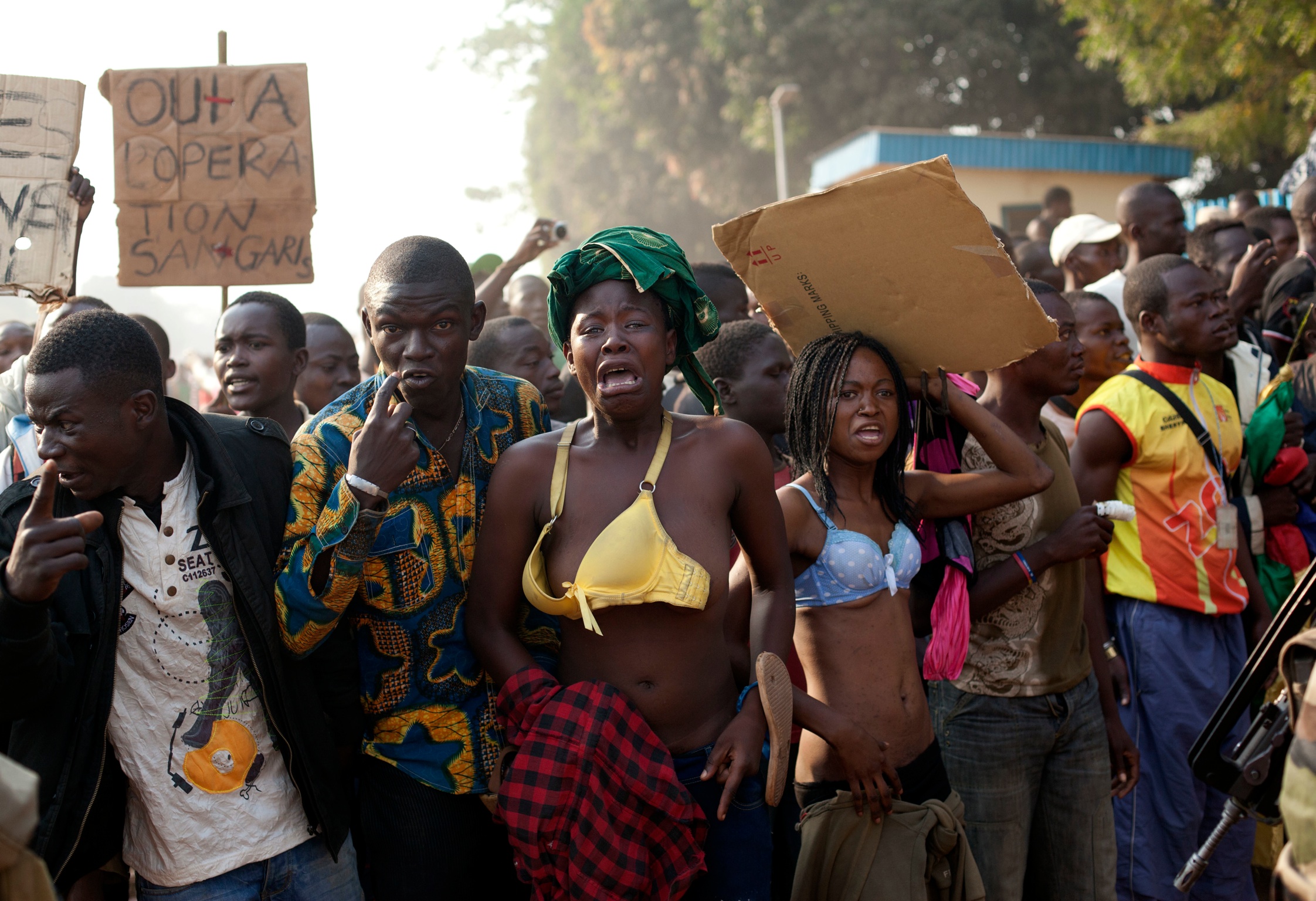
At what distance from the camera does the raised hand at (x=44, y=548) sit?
6.66ft

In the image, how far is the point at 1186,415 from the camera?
4094 mm

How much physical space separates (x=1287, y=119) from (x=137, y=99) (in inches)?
687

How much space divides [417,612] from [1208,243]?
19.5 feet

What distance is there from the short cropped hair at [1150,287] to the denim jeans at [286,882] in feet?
12.0

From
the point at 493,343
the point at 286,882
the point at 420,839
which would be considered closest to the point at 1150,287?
the point at 493,343

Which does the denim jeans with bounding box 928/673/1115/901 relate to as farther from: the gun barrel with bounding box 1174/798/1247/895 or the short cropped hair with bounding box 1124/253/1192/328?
the short cropped hair with bounding box 1124/253/1192/328

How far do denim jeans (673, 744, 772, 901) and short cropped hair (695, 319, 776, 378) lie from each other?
6.31 ft

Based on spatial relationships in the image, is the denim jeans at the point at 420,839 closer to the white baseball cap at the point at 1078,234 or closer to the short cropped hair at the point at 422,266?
the short cropped hair at the point at 422,266

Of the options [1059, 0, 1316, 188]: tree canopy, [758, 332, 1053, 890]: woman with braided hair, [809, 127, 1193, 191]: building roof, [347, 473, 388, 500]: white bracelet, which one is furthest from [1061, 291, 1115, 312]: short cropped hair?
[809, 127, 1193, 191]: building roof

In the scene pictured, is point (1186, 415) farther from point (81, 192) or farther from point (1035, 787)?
point (81, 192)

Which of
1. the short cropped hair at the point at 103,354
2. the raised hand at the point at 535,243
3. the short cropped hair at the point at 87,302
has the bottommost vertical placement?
the short cropped hair at the point at 103,354

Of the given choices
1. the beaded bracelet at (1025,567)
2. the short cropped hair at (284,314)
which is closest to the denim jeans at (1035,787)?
the beaded bracelet at (1025,567)

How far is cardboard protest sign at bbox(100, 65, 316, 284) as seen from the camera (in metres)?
4.40

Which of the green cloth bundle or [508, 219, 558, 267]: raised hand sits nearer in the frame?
the green cloth bundle
